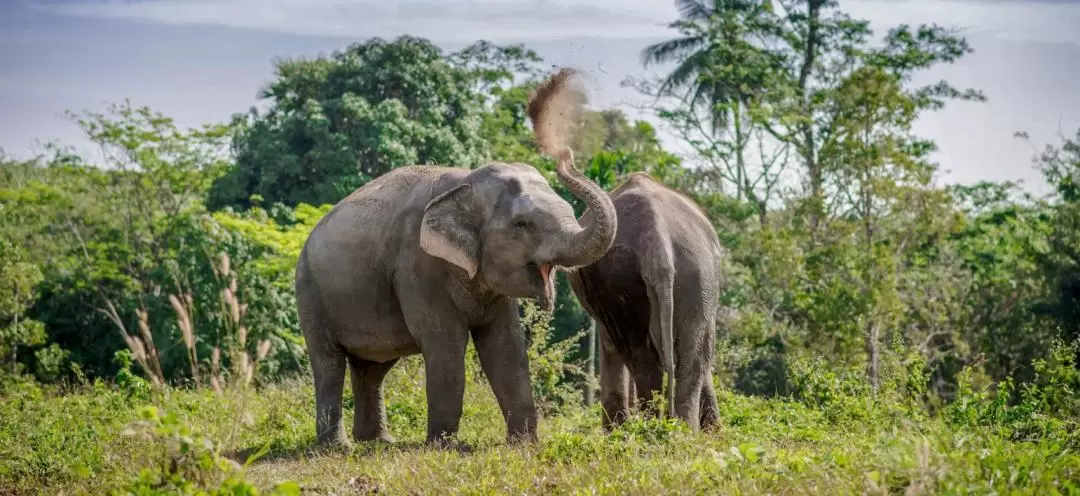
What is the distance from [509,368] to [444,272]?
922 mm

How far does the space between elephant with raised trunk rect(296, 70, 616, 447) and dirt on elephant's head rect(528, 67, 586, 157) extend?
0.34m

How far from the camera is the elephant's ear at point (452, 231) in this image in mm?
10031

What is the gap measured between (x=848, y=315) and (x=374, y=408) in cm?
1250

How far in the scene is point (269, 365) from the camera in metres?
24.3

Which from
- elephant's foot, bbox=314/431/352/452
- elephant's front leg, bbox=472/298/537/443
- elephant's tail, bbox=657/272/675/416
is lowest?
elephant's foot, bbox=314/431/352/452

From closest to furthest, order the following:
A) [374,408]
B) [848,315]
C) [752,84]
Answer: [374,408] < [848,315] < [752,84]

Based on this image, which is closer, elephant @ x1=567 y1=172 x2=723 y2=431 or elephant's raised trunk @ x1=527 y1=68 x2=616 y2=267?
elephant's raised trunk @ x1=527 y1=68 x2=616 y2=267

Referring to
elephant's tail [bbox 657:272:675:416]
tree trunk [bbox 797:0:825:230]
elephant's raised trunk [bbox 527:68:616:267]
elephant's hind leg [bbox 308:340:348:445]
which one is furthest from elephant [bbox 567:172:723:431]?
tree trunk [bbox 797:0:825:230]

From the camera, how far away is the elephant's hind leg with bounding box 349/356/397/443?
1177cm

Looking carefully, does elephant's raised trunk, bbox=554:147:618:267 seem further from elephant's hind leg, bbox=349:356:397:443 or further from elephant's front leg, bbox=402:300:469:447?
elephant's hind leg, bbox=349:356:397:443

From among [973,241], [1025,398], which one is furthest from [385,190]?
[973,241]

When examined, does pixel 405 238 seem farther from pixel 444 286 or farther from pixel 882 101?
pixel 882 101

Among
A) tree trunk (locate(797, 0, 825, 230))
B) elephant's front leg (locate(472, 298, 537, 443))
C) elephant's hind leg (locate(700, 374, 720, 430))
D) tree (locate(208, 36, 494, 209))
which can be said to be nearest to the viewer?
elephant's front leg (locate(472, 298, 537, 443))

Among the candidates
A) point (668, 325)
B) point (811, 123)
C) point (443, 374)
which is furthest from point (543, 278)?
point (811, 123)
